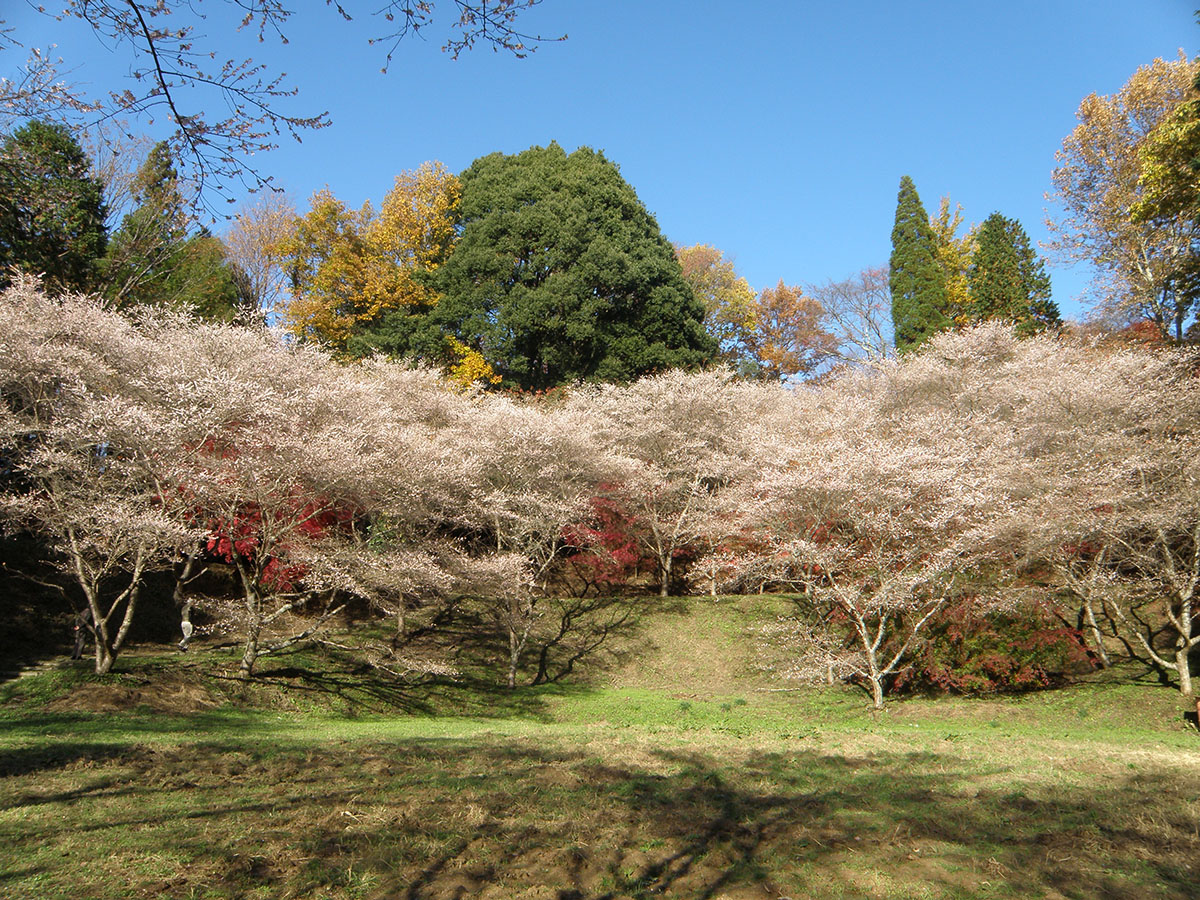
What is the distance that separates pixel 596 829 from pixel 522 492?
484 inches

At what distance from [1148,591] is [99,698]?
1716cm

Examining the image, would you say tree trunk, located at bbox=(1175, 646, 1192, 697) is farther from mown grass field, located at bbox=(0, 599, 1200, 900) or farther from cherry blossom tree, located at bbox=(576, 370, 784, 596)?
cherry blossom tree, located at bbox=(576, 370, 784, 596)

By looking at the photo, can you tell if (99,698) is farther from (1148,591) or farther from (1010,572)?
(1148,591)

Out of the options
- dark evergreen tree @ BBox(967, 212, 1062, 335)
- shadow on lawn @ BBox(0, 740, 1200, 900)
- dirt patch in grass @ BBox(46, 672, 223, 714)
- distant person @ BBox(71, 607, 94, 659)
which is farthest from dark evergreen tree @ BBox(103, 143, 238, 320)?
dark evergreen tree @ BBox(967, 212, 1062, 335)

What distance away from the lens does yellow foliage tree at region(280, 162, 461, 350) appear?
2850 centimetres

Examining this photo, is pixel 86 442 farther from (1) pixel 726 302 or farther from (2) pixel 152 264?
(1) pixel 726 302

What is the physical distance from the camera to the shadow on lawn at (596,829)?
412 centimetres

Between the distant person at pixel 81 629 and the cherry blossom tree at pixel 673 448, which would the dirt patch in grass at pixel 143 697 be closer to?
the distant person at pixel 81 629

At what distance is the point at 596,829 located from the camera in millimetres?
5023

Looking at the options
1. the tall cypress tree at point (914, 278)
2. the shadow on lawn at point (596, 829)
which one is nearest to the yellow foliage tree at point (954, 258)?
the tall cypress tree at point (914, 278)

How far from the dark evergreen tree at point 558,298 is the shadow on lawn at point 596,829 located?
21532 millimetres

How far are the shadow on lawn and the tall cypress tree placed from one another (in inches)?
1102

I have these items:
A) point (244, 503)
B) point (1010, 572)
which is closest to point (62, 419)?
point (244, 503)

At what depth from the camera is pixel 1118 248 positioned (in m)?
23.3
